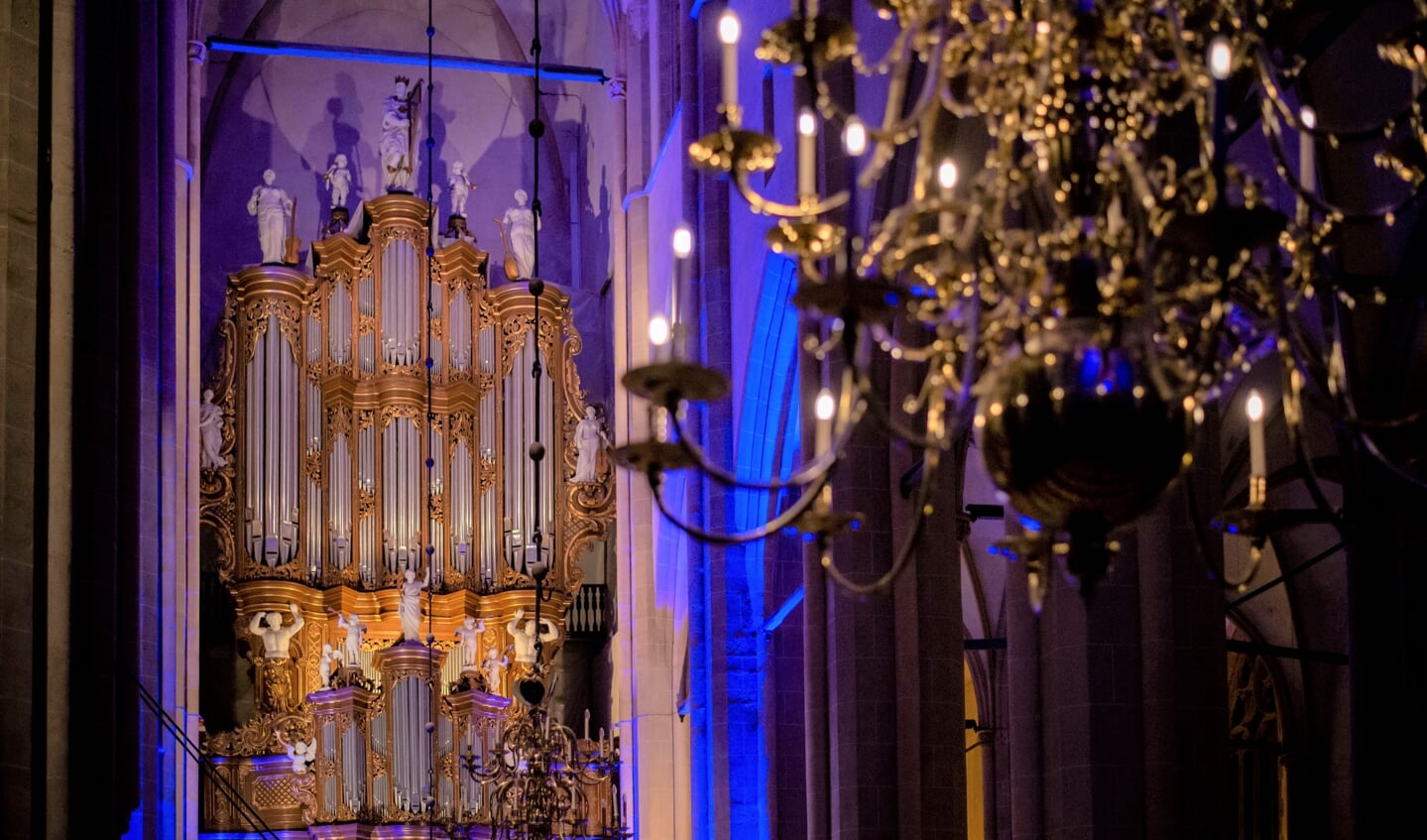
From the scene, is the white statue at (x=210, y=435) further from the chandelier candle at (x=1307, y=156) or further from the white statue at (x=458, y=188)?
the chandelier candle at (x=1307, y=156)

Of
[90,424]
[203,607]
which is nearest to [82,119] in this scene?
[90,424]

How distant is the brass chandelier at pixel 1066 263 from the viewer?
5723 mm

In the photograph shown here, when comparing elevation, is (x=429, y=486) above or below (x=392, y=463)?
below

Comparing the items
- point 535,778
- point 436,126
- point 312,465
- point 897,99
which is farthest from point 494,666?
point 897,99

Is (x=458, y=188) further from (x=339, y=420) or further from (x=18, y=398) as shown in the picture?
(x=18, y=398)

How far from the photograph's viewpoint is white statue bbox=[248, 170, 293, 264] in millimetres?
23391

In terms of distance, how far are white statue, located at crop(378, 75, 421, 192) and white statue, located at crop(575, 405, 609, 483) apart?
10.5 ft

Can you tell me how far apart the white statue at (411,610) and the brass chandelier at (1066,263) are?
1583cm

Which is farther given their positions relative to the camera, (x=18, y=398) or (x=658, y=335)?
(x=18, y=398)

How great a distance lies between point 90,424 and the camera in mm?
11031

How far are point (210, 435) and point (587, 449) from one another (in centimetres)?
387

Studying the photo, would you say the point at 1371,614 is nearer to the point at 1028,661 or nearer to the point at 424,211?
the point at 1028,661

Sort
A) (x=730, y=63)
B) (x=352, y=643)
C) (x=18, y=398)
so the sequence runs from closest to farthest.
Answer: (x=730, y=63) → (x=18, y=398) → (x=352, y=643)

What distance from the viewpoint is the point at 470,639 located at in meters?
22.5
